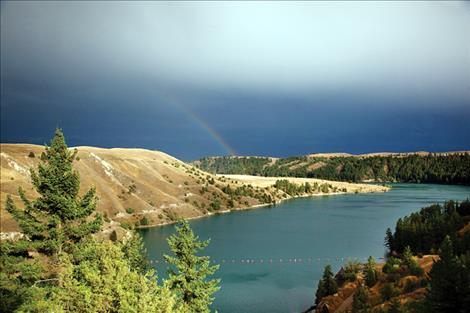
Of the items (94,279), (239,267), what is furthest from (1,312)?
(239,267)

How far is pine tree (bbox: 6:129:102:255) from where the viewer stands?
31.2 metres

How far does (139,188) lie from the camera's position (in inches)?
5256

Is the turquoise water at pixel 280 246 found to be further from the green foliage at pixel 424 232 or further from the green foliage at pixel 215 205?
the green foliage at pixel 215 205

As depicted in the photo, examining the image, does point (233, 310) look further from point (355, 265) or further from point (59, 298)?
point (59, 298)

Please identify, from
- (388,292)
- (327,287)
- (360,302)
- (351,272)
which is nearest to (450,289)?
(360,302)

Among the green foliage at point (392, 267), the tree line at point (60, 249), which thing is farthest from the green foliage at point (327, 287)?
the tree line at point (60, 249)

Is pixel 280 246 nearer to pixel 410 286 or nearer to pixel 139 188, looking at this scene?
pixel 410 286

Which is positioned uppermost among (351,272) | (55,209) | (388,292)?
(55,209)

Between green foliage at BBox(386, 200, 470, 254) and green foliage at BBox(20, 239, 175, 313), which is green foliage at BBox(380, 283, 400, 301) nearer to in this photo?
green foliage at BBox(386, 200, 470, 254)

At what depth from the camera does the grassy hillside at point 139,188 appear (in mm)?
102125

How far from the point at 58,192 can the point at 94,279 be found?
53.7 feet

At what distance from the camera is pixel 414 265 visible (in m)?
46.2

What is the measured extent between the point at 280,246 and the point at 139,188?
198 ft

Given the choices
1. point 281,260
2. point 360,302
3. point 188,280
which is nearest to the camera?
point 188,280
